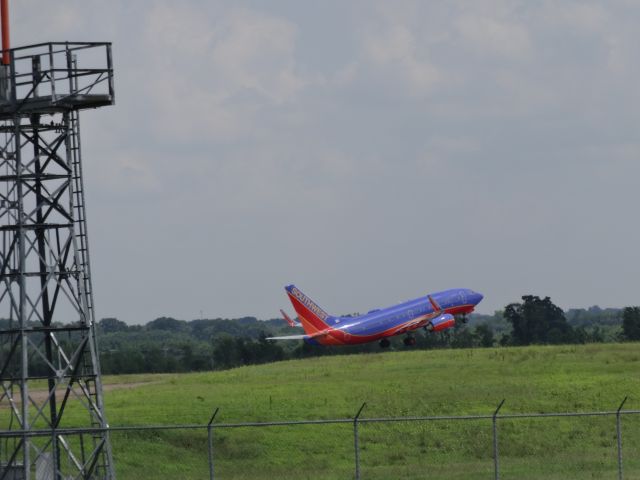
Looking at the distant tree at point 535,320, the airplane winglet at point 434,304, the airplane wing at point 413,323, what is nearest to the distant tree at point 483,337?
the distant tree at point 535,320

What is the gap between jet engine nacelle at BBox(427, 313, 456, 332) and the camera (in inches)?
4043

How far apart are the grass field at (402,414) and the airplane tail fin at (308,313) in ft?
50.5

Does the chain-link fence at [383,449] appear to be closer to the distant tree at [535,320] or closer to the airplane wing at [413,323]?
the airplane wing at [413,323]

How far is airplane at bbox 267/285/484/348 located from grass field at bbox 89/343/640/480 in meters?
15.5

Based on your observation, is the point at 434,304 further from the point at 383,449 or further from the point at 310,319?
the point at 383,449

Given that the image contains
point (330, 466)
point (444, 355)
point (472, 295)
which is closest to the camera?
point (330, 466)

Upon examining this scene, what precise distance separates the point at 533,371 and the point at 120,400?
21.2m

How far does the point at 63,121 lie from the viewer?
37906 mm

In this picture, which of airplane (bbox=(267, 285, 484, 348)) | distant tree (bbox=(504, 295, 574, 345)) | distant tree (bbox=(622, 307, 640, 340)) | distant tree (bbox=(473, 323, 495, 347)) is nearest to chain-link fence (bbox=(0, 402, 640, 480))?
airplane (bbox=(267, 285, 484, 348))

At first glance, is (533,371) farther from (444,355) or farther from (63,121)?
(63,121)

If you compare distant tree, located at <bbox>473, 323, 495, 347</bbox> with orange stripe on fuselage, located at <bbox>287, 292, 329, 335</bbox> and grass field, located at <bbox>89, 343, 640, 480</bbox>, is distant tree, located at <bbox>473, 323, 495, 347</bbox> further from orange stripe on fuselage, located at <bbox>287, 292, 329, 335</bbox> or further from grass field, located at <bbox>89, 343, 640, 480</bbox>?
grass field, located at <bbox>89, 343, 640, 480</bbox>

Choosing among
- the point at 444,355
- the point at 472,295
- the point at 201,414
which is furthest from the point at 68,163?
the point at 472,295

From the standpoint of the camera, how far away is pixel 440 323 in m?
103

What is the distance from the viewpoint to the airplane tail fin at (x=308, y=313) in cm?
10150
